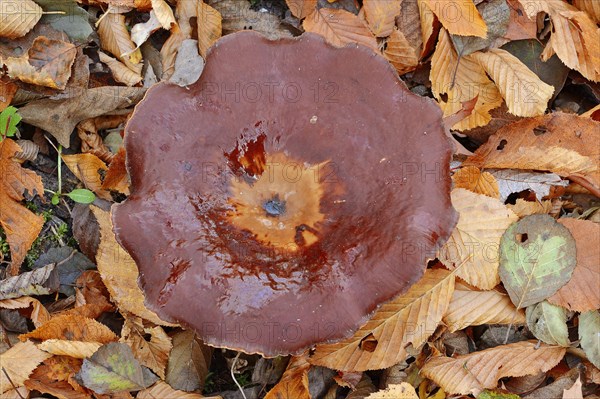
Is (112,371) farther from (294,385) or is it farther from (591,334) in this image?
(591,334)

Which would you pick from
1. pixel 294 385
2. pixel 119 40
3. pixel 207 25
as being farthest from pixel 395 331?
pixel 119 40

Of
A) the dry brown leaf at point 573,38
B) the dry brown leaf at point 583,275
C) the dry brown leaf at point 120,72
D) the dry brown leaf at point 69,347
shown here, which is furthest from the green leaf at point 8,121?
the dry brown leaf at point 583,275

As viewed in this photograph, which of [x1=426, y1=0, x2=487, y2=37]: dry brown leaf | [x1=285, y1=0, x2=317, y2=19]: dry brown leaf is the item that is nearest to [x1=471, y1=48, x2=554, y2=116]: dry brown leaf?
[x1=426, y1=0, x2=487, y2=37]: dry brown leaf

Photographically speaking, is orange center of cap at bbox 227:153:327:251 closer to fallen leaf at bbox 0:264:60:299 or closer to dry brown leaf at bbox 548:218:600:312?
fallen leaf at bbox 0:264:60:299

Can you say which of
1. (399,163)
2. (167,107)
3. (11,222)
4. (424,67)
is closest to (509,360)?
(399,163)

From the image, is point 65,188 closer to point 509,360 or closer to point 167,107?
point 167,107

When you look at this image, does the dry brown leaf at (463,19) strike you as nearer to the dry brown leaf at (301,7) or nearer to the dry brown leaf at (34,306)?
the dry brown leaf at (301,7)
